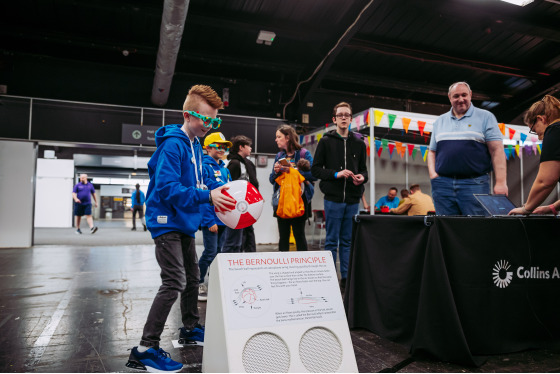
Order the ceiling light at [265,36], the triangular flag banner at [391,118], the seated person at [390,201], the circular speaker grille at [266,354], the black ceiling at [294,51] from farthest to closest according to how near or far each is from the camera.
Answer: the seated person at [390,201] → the ceiling light at [265,36] → the black ceiling at [294,51] → the triangular flag banner at [391,118] → the circular speaker grille at [266,354]

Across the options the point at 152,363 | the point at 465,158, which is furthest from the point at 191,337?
the point at 465,158

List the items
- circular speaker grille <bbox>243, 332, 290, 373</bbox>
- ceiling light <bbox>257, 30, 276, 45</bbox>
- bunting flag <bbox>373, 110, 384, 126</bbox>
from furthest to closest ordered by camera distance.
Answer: ceiling light <bbox>257, 30, 276, 45</bbox> → bunting flag <bbox>373, 110, 384, 126</bbox> → circular speaker grille <bbox>243, 332, 290, 373</bbox>

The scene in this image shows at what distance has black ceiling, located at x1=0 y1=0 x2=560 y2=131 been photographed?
6.54 metres

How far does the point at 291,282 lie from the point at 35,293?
318 cm

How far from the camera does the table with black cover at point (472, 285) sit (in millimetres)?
1888

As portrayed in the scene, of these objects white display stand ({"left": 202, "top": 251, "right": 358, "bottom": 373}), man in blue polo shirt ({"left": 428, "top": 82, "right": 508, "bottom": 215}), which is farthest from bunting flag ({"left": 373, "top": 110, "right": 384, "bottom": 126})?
white display stand ({"left": 202, "top": 251, "right": 358, "bottom": 373})

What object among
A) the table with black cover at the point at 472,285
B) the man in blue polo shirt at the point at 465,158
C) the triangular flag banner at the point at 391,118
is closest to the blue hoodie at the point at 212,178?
the table with black cover at the point at 472,285

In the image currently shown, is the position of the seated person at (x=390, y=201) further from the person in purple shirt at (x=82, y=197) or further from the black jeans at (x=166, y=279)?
the person in purple shirt at (x=82, y=197)

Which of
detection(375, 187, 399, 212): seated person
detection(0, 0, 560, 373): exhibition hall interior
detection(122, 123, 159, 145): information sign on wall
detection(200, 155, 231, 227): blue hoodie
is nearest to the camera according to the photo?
detection(0, 0, 560, 373): exhibition hall interior

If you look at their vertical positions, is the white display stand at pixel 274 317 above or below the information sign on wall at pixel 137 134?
below

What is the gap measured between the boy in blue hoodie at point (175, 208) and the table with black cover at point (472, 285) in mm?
1086

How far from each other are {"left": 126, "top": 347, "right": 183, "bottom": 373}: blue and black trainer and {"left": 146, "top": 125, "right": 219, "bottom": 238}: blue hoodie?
1.85 feet

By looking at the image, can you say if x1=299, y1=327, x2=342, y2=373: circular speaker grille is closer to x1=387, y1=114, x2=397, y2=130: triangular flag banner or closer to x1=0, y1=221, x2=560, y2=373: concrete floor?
x1=0, y1=221, x2=560, y2=373: concrete floor

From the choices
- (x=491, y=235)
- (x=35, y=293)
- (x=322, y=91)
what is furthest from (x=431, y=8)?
(x=35, y=293)
